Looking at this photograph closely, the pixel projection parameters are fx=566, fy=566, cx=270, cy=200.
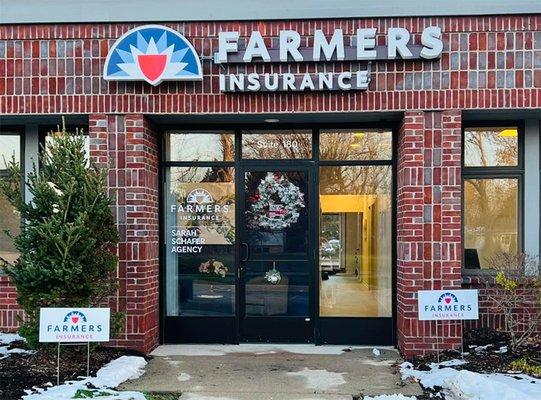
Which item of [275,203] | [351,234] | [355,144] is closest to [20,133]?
[275,203]

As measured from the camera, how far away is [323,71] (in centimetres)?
694

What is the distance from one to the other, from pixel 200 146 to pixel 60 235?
2540 millimetres

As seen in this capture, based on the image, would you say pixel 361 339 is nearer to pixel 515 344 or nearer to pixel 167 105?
pixel 515 344

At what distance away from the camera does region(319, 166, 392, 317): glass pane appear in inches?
307

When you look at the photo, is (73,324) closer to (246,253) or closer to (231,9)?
(246,253)

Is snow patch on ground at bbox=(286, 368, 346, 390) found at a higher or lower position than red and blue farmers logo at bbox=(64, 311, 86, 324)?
lower

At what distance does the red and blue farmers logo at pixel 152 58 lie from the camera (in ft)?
22.7

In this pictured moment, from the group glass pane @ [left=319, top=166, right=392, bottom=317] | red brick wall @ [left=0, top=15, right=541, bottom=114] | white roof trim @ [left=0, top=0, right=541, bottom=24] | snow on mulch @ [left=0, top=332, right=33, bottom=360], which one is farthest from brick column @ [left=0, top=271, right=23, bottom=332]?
glass pane @ [left=319, top=166, right=392, bottom=317]

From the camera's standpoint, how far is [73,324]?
597 centimetres

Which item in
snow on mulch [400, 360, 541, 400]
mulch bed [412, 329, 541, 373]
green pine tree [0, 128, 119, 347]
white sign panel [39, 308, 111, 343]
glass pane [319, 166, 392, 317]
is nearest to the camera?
snow on mulch [400, 360, 541, 400]

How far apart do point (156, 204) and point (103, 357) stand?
2.10m

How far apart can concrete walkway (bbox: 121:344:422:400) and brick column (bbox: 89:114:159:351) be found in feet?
1.79

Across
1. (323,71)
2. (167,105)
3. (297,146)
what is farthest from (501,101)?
(167,105)

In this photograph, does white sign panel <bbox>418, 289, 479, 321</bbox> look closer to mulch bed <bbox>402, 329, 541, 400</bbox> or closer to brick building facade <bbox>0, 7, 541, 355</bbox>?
brick building facade <bbox>0, 7, 541, 355</bbox>
